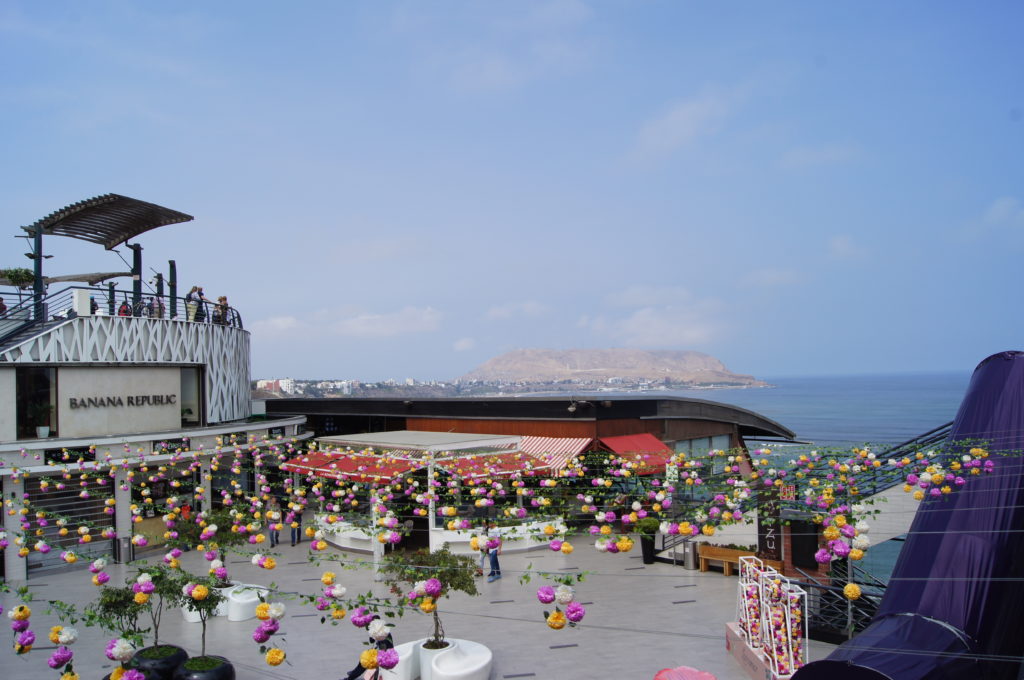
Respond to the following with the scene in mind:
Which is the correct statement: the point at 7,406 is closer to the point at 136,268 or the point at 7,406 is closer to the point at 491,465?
the point at 136,268

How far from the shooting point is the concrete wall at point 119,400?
1947cm

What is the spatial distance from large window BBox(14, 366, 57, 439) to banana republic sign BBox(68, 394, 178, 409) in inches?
21.2

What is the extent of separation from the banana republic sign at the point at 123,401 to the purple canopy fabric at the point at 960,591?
1936 cm

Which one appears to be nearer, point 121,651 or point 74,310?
point 121,651

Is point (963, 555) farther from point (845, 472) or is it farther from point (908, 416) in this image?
point (908, 416)

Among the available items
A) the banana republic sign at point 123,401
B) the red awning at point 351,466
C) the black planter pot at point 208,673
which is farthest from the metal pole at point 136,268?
the black planter pot at point 208,673

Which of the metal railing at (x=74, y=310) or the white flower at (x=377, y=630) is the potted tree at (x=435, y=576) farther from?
the metal railing at (x=74, y=310)

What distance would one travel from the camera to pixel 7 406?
18328 mm

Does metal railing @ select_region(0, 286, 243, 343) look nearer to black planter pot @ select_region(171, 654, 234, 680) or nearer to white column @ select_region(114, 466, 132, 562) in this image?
white column @ select_region(114, 466, 132, 562)

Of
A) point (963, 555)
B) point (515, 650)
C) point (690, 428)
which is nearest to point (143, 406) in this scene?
point (515, 650)

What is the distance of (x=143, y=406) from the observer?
2128 centimetres

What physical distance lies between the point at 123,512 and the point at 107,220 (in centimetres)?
947

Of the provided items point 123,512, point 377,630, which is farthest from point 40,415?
point 377,630

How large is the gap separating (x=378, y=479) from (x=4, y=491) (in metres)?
9.01
